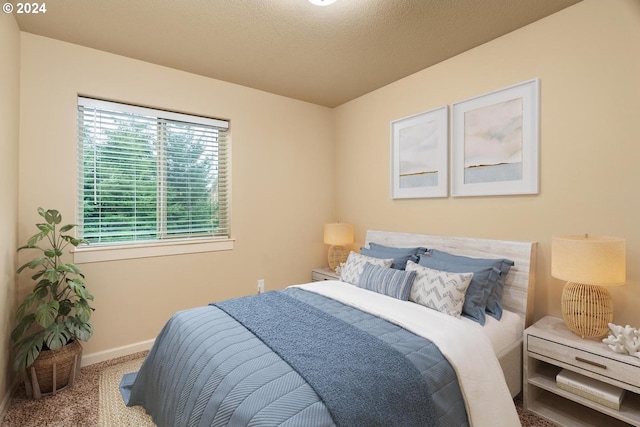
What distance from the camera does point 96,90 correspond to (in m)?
2.68

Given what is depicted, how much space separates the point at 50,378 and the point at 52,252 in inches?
34.7

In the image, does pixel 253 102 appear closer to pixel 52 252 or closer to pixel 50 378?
pixel 52 252

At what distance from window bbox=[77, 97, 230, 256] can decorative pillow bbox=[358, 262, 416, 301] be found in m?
1.64

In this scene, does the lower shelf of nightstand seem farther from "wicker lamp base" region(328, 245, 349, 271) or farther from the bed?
"wicker lamp base" region(328, 245, 349, 271)

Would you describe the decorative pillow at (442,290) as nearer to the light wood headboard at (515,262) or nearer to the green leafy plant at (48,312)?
the light wood headboard at (515,262)

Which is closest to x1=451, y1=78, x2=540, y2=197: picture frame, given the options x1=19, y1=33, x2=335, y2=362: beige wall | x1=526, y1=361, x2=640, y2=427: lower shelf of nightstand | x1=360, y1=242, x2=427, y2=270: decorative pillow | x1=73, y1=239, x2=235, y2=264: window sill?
x1=360, y1=242, x2=427, y2=270: decorative pillow

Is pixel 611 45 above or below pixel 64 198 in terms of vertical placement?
above

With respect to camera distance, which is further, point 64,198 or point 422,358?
point 64,198

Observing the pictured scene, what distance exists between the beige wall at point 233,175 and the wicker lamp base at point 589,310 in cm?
266

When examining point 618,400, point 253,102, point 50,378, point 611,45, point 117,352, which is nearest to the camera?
point 618,400

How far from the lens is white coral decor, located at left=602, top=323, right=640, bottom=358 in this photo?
1.65 metres

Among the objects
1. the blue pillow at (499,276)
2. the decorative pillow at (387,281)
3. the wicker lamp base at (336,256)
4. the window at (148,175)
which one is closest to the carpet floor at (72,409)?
the blue pillow at (499,276)

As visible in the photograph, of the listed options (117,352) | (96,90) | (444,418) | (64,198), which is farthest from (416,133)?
(117,352)

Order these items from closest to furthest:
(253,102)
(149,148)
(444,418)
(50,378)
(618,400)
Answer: (444,418)
(618,400)
(50,378)
(149,148)
(253,102)
